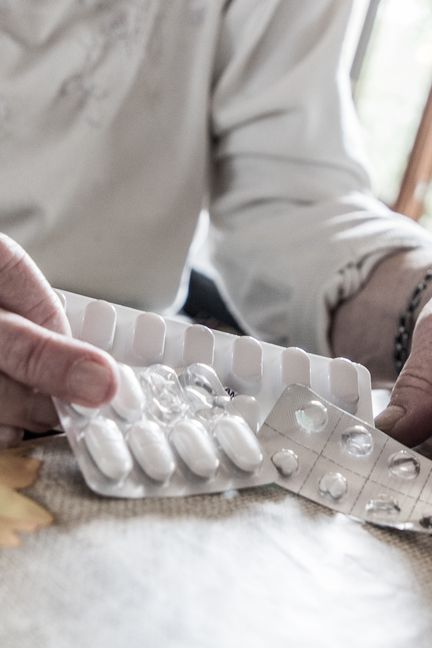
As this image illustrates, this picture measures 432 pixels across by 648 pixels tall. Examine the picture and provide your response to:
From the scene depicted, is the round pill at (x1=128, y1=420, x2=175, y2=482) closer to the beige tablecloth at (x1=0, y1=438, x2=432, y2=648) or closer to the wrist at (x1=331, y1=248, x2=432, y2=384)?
the beige tablecloth at (x1=0, y1=438, x2=432, y2=648)

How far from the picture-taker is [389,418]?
0.40 metres

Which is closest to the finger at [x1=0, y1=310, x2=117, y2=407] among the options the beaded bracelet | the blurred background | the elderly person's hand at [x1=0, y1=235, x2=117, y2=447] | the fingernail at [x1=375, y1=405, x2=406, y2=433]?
the elderly person's hand at [x1=0, y1=235, x2=117, y2=447]

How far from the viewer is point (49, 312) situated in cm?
34

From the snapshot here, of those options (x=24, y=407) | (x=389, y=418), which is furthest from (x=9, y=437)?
(x=389, y=418)

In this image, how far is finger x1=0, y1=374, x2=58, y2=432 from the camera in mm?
319

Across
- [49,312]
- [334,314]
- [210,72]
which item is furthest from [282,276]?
[49,312]

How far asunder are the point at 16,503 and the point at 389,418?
20 cm

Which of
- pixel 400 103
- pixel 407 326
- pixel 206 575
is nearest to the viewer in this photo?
pixel 206 575

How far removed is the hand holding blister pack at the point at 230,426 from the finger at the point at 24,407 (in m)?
0.02

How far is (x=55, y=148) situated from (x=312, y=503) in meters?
0.32

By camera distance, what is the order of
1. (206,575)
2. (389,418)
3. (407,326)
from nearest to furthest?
(206,575)
(389,418)
(407,326)

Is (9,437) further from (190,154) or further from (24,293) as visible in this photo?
(190,154)

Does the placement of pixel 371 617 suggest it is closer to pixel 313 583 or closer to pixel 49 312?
pixel 313 583

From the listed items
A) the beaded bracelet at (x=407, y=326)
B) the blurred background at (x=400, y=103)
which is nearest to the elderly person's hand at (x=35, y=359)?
the beaded bracelet at (x=407, y=326)
